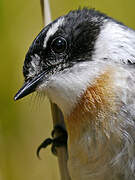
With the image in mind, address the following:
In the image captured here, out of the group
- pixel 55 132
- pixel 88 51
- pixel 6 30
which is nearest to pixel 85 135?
pixel 88 51

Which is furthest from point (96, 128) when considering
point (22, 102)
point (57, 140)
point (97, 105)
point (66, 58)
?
point (22, 102)

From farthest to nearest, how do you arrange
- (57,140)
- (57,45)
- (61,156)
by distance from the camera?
(57,140) → (61,156) → (57,45)

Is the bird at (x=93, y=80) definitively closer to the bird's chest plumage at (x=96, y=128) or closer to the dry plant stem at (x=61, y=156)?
the bird's chest plumage at (x=96, y=128)

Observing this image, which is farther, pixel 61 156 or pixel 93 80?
pixel 61 156

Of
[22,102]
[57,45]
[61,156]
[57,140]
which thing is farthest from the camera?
[22,102]

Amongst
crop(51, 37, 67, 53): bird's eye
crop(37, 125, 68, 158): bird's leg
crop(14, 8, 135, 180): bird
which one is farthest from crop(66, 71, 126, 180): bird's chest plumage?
crop(37, 125, 68, 158): bird's leg

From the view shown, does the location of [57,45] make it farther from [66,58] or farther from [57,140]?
[57,140]

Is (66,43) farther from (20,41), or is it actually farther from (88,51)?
(20,41)

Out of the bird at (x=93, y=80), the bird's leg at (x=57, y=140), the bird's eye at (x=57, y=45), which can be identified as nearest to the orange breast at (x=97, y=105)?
the bird at (x=93, y=80)
